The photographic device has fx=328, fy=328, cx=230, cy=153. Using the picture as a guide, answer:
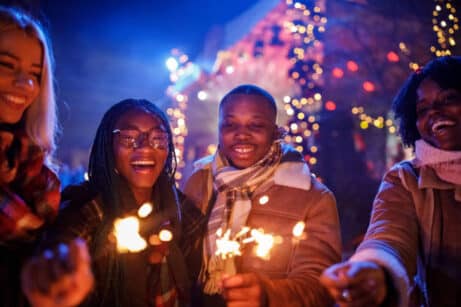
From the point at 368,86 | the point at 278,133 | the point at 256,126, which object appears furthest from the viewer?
the point at 368,86

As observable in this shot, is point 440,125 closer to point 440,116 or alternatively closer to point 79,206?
point 440,116

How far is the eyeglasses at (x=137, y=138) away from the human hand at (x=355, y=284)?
60.1 inches

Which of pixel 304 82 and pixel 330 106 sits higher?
pixel 304 82

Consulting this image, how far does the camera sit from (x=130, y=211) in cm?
235

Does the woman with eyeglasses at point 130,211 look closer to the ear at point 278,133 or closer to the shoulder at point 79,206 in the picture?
the shoulder at point 79,206

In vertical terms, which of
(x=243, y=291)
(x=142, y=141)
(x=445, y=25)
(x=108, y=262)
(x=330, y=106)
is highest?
(x=330, y=106)

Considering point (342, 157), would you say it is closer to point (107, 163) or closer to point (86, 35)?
point (107, 163)

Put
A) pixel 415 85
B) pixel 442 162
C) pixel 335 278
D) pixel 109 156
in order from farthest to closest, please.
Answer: pixel 415 85 → pixel 109 156 → pixel 442 162 → pixel 335 278

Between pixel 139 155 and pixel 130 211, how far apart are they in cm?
41

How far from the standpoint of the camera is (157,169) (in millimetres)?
2520

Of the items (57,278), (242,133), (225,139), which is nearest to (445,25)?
(242,133)

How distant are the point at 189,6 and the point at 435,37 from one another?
5.84 meters

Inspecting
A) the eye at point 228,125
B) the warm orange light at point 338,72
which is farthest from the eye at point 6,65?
the warm orange light at point 338,72

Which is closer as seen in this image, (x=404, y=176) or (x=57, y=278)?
(x=57, y=278)
